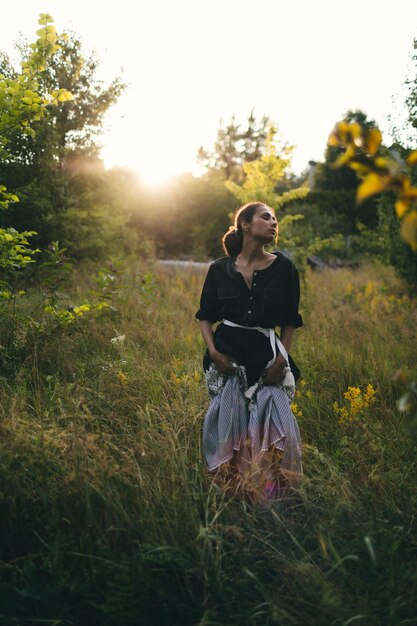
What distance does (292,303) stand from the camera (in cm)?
325

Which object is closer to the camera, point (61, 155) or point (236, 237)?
point (236, 237)

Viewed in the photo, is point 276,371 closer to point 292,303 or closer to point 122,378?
point 292,303

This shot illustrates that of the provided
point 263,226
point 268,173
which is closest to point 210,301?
point 263,226

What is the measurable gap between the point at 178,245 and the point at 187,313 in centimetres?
1710

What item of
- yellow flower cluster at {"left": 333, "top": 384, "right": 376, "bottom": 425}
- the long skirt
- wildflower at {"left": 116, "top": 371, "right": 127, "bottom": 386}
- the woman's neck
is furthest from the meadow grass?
the woman's neck

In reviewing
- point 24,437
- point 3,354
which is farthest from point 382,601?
point 3,354

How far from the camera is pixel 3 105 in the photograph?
378 cm

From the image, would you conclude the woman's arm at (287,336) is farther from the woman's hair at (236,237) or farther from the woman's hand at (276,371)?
the woman's hair at (236,237)

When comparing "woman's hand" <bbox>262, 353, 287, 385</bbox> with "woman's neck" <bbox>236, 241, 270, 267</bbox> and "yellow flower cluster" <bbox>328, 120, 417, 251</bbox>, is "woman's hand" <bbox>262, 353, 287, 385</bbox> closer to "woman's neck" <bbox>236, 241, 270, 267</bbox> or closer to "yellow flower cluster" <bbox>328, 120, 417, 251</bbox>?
"woman's neck" <bbox>236, 241, 270, 267</bbox>

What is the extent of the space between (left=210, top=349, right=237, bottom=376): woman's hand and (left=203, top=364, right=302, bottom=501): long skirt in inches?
1.5

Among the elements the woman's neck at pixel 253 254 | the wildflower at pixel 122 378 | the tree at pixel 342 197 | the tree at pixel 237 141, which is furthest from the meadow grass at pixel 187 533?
the tree at pixel 237 141

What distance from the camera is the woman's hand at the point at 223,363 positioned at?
3.13m

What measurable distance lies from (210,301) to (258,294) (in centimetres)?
33

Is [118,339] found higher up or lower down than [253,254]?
lower down
